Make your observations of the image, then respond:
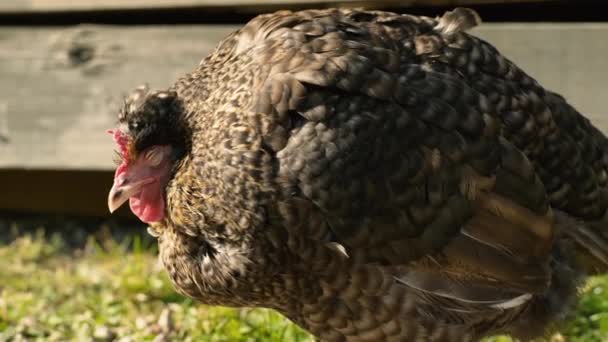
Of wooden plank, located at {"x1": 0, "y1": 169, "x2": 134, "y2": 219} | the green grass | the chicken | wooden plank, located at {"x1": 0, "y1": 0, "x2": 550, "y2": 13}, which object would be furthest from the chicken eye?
wooden plank, located at {"x1": 0, "y1": 169, "x2": 134, "y2": 219}

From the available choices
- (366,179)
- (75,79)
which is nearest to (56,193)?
(75,79)

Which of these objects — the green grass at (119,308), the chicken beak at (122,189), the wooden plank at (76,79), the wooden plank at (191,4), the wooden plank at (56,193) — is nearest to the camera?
the chicken beak at (122,189)

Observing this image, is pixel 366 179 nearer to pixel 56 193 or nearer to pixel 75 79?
pixel 75 79

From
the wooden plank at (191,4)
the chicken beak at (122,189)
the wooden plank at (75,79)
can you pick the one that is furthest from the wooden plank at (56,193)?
the chicken beak at (122,189)

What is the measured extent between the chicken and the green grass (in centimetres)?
48

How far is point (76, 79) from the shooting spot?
4262 mm

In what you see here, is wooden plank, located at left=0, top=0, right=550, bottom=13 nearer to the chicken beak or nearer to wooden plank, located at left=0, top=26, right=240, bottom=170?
wooden plank, located at left=0, top=26, right=240, bottom=170

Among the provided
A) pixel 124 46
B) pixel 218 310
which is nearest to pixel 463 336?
pixel 218 310

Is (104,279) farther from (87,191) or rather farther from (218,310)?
(87,191)

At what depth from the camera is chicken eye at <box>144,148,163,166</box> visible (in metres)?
2.62

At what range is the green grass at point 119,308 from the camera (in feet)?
10.7

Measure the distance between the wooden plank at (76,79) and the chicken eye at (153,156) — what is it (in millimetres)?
1401

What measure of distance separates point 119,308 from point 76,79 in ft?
4.15

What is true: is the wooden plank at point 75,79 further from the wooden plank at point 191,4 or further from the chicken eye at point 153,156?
the chicken eye at point 153,156
